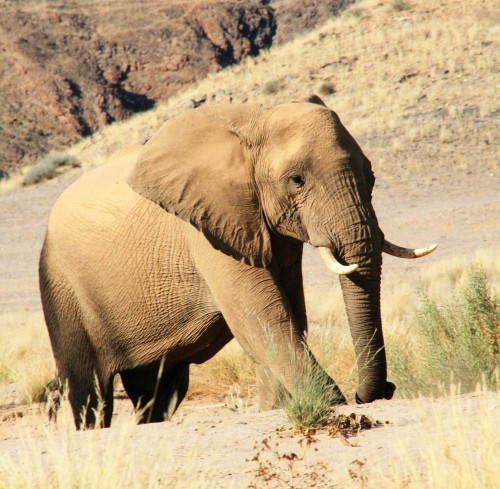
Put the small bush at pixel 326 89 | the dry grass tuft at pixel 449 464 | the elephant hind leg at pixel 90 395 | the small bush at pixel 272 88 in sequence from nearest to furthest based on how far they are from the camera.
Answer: the dry grass tuft at pixel 449 464, the elephant hind leg at pixel 90 395, the small bush at pixel 326 89, the small bush at pixel 272 88

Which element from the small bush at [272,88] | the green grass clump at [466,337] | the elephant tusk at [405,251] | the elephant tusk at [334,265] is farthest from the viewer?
the small bush at [272,88]

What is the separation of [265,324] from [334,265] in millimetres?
610

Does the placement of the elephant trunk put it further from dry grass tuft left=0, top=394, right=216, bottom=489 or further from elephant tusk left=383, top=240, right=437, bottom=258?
dry grass tuft left=0, top=394, right=216, bottom=489

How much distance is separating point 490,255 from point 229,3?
38.9 metres

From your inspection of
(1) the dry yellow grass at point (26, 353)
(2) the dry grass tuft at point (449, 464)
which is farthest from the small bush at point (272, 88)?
(2) the dry grass tuft at point (449, 464)

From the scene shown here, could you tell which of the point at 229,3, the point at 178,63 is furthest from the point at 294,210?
the point at 229,3

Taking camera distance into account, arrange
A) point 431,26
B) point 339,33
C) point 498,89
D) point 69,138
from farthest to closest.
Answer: point 69,138, point 339,33, point 431,26, point 498,89

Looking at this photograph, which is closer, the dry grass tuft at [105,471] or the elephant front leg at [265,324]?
the dry grass tuft at [105,471]

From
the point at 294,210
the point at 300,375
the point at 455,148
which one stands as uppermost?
the point at 294,210

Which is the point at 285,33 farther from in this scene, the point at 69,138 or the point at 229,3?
the point at 69,138

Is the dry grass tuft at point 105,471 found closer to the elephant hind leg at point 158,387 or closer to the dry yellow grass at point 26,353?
the elephant hind leg at point 158,387

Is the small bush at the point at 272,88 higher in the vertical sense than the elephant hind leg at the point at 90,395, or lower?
lower

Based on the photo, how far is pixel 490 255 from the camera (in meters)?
16.3

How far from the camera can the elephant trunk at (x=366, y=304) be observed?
595cm
